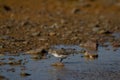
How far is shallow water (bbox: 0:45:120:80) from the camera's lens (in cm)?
1124

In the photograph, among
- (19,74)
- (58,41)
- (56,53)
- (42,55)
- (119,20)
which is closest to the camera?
(19,74)

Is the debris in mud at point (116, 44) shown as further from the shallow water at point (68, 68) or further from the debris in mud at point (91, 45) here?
the shallow water at point (68, 68)

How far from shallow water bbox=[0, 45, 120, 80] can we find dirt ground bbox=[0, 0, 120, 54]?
1.58 metres

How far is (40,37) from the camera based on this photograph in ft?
56.1

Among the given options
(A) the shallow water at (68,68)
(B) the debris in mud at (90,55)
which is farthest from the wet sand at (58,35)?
(B) the debris in mud at (90,55)

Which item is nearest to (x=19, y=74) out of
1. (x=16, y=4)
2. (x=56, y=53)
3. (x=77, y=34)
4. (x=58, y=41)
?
(x=56, y=53)

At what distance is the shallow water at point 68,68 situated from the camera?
1124cm

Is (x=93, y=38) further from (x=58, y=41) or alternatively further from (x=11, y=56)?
(x=11, y=56)

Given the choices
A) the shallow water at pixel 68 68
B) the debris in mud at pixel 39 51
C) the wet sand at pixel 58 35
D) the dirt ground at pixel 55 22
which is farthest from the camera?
the dirt ground at pixel 55 22

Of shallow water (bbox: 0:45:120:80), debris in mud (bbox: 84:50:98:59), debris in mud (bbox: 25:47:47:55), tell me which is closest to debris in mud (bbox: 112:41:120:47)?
shallow water (bbox: 0:45:120:80)

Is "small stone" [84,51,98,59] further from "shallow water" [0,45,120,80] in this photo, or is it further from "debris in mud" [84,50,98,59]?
"shallow water" [0,45,120,80]

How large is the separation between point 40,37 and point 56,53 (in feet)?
14.3

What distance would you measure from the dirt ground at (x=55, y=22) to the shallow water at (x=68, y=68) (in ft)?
5.18

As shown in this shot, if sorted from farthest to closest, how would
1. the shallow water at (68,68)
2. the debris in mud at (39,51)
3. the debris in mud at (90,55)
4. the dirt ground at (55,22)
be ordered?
the dirt ground at (55,22)
the debris in mud at (39,51)
the debris in mud at (90,55)
the shallow water at (68,68)
